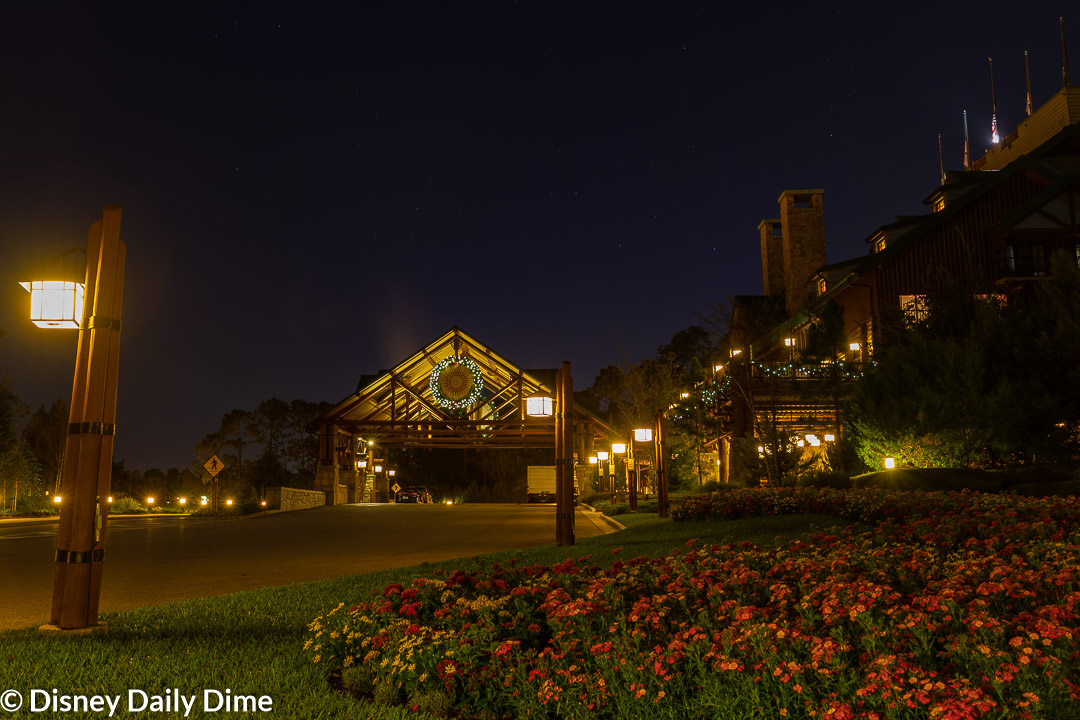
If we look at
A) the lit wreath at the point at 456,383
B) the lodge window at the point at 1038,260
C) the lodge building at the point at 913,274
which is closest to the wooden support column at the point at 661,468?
the lodge building at the point at 913,274

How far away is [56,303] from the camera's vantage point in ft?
24.0

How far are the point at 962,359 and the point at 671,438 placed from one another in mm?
19039

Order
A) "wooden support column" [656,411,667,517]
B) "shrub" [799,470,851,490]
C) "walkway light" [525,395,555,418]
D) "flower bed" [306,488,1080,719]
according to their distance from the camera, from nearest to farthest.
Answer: "flower bed" [306,488,1080,719], "wooden support column" [656,411,667,517], "shrub" [799,470,851,490], "walkway light" [525,395,555,418]

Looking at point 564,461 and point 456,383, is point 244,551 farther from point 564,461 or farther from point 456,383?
point 456,383

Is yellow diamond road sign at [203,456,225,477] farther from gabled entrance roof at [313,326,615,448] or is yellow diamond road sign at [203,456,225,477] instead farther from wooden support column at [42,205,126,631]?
wooden support column at [42,205,126,631]

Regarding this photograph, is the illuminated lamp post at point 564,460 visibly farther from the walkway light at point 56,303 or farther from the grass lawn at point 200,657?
the walkway light at point 56,303

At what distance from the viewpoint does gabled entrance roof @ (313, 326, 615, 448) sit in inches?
1736

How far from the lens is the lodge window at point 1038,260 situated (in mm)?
31000

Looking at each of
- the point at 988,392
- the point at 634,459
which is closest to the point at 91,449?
the point at 988,392

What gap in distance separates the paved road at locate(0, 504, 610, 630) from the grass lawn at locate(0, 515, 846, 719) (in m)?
1.65

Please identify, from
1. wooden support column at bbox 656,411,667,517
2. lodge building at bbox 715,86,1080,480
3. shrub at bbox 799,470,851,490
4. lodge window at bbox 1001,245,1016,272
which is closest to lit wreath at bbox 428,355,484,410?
lodge building at bbox 715,86,1080,480

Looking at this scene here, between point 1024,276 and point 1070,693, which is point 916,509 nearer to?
point 1070,693

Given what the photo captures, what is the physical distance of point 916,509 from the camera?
41.8 feet

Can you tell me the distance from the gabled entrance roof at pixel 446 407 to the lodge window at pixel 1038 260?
20338 millimetres
